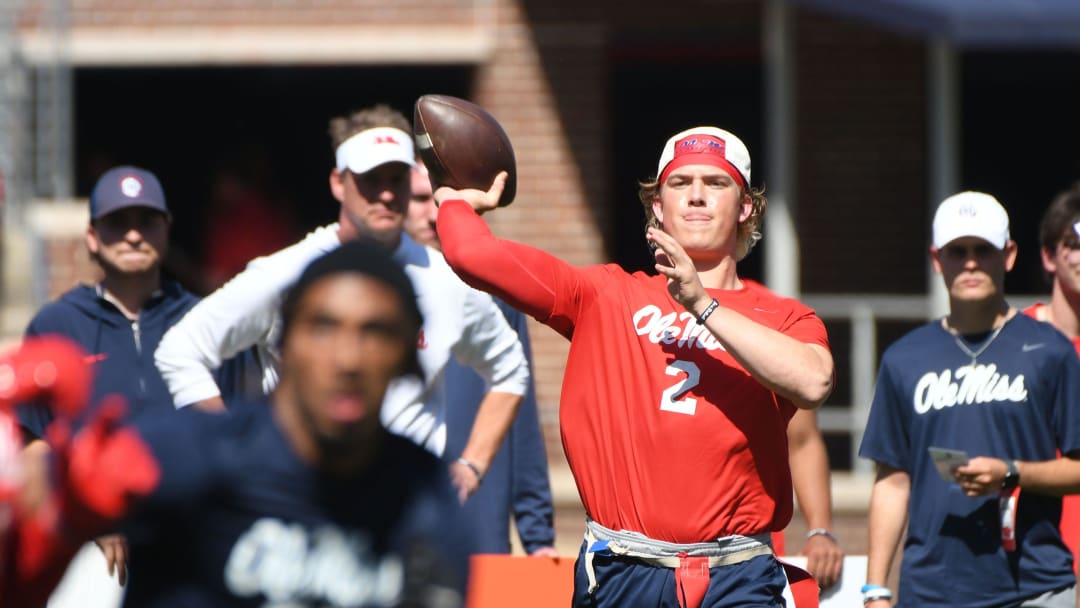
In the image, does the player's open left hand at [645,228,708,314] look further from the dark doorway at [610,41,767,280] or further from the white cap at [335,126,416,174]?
the dark doorway at [610,41,767,280]

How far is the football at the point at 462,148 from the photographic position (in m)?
4.69

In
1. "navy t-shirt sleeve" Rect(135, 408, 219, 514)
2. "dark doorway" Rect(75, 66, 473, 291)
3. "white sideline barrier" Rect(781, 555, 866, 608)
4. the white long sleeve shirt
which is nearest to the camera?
"navy t-shirt sleeve" Rect(135, 408, 219, 514)

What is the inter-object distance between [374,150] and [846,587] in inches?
90.4

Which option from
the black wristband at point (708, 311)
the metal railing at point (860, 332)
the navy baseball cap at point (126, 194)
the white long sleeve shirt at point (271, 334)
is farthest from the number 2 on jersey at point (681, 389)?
the metal railing at point (860, 332)

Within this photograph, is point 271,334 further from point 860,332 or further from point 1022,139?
point 1022,139

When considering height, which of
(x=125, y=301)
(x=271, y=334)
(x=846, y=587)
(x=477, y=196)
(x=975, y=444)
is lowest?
(x=846, y=587)

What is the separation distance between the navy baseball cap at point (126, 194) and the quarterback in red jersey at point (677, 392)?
209 cm

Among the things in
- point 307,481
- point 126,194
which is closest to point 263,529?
point 307,481

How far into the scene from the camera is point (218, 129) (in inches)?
512

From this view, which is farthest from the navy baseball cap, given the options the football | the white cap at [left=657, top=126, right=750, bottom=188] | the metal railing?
the metal railing

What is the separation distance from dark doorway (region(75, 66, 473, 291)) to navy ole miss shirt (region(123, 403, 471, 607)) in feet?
30.7

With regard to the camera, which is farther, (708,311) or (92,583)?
(92,583)

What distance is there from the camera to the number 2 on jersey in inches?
173

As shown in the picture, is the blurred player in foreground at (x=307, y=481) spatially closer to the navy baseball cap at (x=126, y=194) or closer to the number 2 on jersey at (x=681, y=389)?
the number 2 on jersey at (x=681, y=389)
